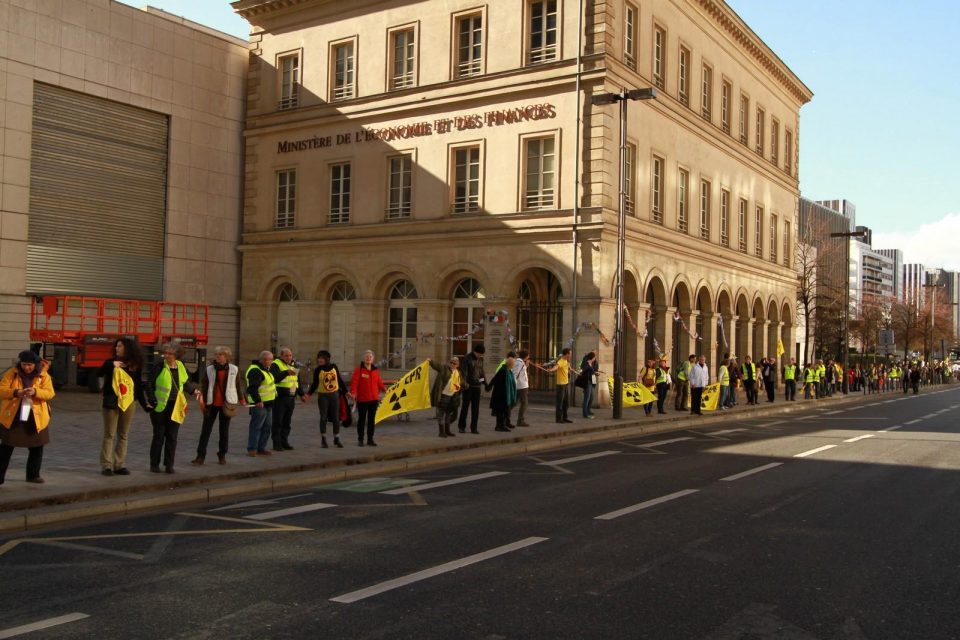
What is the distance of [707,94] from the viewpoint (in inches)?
1387

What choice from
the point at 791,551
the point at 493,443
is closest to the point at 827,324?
the point at 493,443

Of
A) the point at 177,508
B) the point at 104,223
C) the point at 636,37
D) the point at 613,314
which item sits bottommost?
the point at 177,508

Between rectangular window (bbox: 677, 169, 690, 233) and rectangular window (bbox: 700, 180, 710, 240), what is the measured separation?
1.57 metres

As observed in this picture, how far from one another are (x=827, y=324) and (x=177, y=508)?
63.7m

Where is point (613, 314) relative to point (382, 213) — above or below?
below

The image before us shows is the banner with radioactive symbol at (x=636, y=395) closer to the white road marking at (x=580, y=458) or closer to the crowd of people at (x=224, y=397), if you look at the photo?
the crowd of people at (x=224, y=397)

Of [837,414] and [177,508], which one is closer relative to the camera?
[177,508]

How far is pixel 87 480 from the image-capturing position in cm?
1124

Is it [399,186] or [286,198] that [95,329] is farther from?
[399,186]

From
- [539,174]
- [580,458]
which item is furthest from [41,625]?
[539,174]

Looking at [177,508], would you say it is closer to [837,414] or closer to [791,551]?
[791,551]

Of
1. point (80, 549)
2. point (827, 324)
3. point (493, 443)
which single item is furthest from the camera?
point (827, 324)

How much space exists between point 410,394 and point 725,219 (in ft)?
71.8

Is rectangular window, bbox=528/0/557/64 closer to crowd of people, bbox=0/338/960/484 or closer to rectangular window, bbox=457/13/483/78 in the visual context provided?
rectangular window, bbox=457/13/483/78
